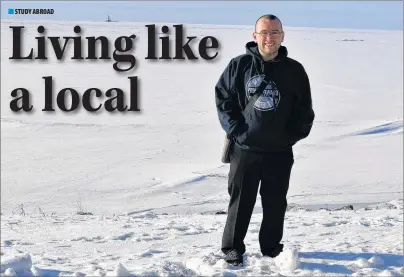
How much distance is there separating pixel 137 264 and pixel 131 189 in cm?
596

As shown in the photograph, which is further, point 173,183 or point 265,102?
point 173,183

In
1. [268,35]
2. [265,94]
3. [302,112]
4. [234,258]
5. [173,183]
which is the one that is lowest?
[173,183]

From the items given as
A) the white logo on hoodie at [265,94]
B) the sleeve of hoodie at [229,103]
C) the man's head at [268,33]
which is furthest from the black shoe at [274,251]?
the man's head at [268,33]

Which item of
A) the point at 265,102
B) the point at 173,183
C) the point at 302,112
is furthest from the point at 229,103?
the point at 173,183

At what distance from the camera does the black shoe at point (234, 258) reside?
4355 millimetres

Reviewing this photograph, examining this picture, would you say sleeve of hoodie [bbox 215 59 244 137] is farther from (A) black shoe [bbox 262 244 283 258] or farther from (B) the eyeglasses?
(A) black shoe [bbox 262 244 283 258]

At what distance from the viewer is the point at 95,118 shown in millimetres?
16766

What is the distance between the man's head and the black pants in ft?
2.13

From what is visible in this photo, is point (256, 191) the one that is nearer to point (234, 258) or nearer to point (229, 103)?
point (234, 258)

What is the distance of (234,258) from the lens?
436cm

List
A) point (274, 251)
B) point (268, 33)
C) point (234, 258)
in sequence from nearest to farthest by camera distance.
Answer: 1. point (268, 33)
2. point (234, 258)
3. point (274, 251)

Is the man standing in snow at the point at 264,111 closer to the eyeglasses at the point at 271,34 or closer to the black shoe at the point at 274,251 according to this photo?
the eyeglasses at the point at 271,34

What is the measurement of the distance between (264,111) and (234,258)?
976 millimetres

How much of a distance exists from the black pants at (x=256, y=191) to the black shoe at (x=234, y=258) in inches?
1.5
